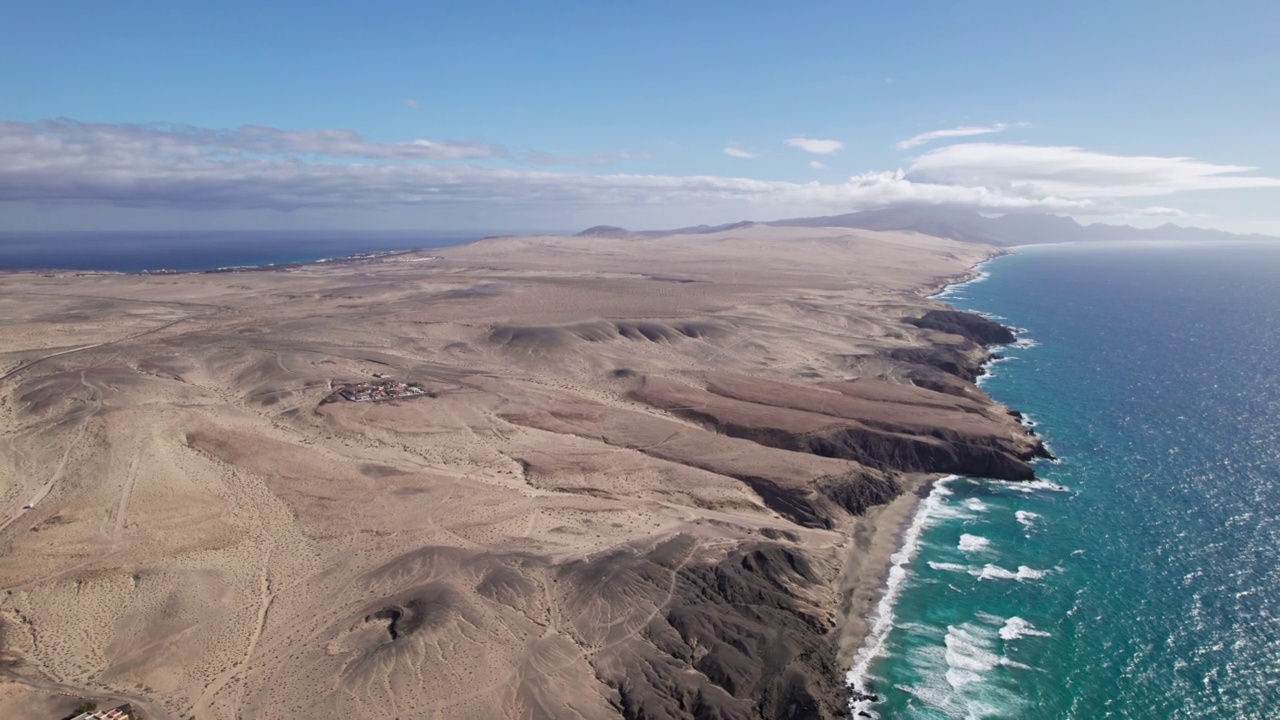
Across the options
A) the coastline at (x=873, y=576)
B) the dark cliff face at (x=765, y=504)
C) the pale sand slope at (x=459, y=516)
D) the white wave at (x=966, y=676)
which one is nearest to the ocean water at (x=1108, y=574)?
the white wave at (x=966, y=676)

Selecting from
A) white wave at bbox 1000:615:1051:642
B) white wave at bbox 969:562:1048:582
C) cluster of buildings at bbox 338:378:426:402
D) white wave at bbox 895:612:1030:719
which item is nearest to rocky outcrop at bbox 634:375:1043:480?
white wave at bbox 969:562:1048:582

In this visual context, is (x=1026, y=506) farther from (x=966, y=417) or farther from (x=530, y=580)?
(x=530, y=580)

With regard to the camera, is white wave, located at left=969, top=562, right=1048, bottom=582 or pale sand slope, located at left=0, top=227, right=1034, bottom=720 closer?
pale sand slope, located at left=0, top=227, right=1034, bottom=720

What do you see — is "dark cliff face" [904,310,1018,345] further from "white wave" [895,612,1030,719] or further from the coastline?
"white wave" [895,612,1030,719]

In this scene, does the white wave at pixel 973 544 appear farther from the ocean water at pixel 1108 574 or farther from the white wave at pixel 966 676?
the white wave at pixel 966 676

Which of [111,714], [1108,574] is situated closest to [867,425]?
[1108,574]

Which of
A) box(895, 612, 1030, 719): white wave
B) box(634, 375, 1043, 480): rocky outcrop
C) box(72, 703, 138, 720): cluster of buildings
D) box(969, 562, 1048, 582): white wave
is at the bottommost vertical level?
box(895, 612, 1030, 719): white wave

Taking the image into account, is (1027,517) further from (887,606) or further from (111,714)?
(111,714)
